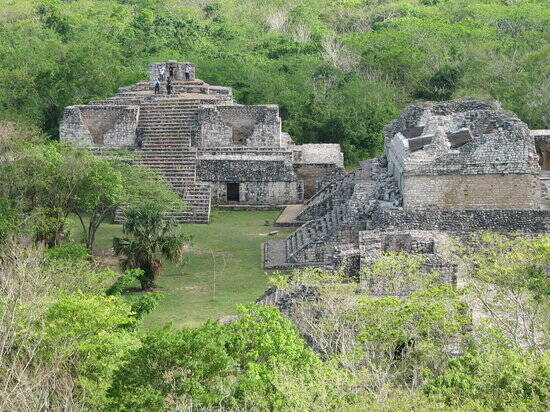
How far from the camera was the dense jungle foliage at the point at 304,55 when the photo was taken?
38.8 metres

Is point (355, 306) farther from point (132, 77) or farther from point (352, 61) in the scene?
point (352, 61)

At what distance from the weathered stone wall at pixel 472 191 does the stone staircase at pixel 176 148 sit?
829 cm

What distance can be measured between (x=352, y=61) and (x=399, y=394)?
126ft

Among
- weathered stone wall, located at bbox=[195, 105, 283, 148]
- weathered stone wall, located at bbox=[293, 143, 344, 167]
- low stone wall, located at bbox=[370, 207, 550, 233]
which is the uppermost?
weathered stone wall, located at bbox=[195, 105, 283, 148]

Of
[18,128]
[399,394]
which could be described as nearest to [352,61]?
[18,128]

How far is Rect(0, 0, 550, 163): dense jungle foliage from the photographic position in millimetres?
38781

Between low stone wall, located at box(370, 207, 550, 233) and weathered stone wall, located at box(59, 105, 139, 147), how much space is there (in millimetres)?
13176

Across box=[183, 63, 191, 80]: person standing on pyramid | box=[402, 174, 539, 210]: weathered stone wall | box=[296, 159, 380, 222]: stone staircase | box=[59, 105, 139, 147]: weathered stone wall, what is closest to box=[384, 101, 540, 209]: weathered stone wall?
box=[402, 174, 539, 210]: weathered stone wall

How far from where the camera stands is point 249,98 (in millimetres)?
42000

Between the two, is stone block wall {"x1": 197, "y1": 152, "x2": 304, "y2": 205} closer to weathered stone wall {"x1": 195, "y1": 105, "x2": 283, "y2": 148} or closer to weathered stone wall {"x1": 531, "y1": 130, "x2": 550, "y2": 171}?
weathered stone wall {"x1": 195, "y1": 105, "x2": 283, "y2": 148}

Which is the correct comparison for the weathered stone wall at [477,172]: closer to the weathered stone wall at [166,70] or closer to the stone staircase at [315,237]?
the stone staircase at [315,237]

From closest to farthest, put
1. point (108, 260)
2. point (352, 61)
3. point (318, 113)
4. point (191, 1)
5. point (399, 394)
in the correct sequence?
point (399, 394), point (108, 260), point (318, 113), point (352, 61), point (191, 1)

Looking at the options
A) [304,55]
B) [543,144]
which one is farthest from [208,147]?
[304,55]

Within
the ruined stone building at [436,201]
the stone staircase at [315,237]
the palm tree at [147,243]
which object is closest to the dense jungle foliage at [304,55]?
the stone staircase at [315,237]
